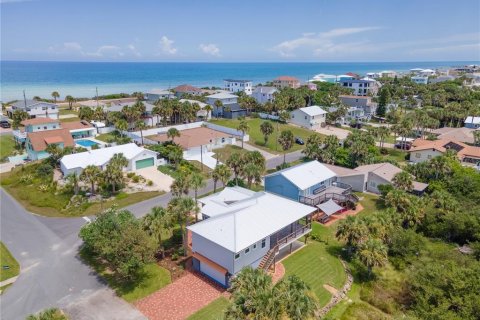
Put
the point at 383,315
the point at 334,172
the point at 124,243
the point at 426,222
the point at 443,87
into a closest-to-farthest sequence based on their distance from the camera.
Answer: the point at 383,315
the point at 124,243
the point at 426,222
the point at 334,172
the point at 443,87

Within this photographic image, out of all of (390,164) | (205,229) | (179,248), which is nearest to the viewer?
(205,229)

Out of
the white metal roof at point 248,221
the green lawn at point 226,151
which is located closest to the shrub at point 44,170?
the green lawn at point 226,151

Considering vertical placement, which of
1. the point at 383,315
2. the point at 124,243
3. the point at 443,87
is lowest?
the point at 383,315

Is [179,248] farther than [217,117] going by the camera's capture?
No

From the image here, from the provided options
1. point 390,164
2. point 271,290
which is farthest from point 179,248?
point 390,164

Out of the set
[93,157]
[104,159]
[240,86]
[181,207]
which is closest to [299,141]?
[104,159]

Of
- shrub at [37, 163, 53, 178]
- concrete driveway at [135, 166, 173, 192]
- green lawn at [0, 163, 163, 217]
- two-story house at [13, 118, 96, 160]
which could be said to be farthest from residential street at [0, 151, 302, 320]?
two-story house at [13, 118, 96, 160]

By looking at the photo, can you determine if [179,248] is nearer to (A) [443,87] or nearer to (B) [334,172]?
(B) [334,172]

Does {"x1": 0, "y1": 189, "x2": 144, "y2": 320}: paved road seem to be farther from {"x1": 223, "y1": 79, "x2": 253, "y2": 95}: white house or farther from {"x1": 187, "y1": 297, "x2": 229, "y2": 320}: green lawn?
{"x1": 223, "y1": 79, "x2": 253, "y2": 95}: white house
